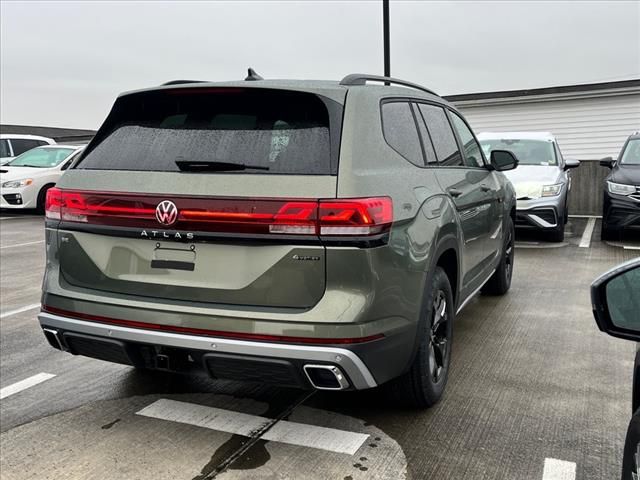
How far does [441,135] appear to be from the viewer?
4141 millimetres

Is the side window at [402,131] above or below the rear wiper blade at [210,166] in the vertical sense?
above

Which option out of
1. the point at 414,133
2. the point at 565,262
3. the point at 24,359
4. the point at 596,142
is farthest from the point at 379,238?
the point at 596,142

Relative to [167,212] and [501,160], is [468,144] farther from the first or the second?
[167,212]

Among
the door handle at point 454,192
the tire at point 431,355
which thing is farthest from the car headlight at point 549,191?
the tire at point 431,355

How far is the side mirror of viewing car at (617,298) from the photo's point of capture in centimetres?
171

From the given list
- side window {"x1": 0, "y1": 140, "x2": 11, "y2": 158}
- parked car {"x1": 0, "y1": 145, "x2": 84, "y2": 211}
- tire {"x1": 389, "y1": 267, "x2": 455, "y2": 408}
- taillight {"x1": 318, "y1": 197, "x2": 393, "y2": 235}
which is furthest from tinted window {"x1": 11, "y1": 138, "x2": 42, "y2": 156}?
taillight {"x1": 318, "y1": 197, "x2": 393, "y2": 235}

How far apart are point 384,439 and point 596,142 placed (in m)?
17.2

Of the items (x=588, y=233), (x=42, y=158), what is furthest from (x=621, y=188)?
(x=42, y=158)

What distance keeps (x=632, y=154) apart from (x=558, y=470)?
8.46 m

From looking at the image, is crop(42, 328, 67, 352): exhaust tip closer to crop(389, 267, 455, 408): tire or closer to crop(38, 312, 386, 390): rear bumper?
crop(38, 312, 386, 390): rear bumper

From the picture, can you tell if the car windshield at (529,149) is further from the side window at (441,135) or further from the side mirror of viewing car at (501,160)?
the side window at (441,135)

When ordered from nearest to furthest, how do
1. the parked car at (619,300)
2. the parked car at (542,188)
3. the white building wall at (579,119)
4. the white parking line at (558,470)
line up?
the parked car at (619,300) < the white parking line at (558,470) < the parked car at (542,188) < the white building wall at (579,119)

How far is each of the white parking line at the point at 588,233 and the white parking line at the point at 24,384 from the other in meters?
7.87

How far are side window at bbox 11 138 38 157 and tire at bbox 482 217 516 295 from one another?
52.2 ft
